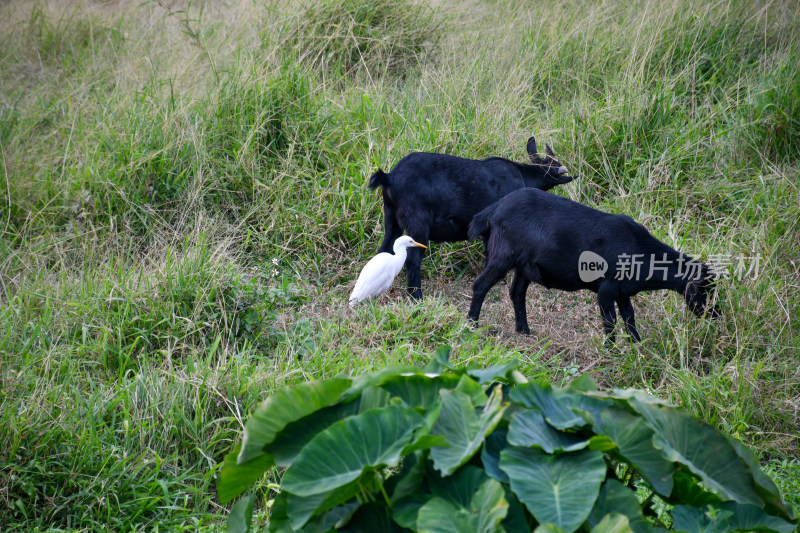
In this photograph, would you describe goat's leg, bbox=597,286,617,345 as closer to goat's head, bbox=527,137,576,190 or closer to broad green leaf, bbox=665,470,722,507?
goat's head, bbox=527,137,576,190

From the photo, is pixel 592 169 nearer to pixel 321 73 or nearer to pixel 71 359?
pixel 321 73

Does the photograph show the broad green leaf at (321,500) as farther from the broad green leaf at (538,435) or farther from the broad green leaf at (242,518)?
the broad green leaf at (538,435)

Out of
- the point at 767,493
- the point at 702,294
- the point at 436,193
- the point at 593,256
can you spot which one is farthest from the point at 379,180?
the point at 767,493

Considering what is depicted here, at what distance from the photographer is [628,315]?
4.76 m

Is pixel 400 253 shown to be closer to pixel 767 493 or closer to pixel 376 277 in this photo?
pixel 376 277

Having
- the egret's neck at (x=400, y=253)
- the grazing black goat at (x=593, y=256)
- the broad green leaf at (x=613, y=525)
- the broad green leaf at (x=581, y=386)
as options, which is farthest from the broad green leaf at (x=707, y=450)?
the egret's neck at (x=400, y=253)

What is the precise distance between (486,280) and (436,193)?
2.65ft

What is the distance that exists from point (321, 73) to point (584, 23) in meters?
2.84

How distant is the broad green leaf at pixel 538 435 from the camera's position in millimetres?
1820

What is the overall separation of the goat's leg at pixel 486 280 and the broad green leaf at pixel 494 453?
3044 millimetres

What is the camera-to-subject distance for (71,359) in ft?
13.4

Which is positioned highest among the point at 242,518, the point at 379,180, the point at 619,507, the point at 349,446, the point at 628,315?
the point at 349,446

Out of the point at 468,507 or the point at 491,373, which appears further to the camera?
the point at 491,373

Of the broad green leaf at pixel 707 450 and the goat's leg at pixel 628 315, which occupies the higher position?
the broad green leaf at pixel 707 450
